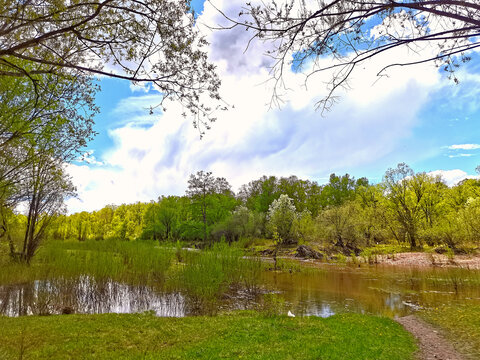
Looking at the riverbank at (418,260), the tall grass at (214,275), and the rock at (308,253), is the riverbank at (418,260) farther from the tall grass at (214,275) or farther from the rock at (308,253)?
the tall grass at (214,275)

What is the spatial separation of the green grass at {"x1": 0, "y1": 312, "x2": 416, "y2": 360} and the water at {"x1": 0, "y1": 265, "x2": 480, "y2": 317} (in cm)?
232

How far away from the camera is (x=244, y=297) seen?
14.5 metres

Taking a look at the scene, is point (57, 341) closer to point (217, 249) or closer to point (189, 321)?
point (189, 321)

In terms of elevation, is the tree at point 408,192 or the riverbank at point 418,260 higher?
the tree at point 408,192

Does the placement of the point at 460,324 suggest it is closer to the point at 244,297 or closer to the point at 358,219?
the point at 244,297

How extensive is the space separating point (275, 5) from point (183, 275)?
11.6 m

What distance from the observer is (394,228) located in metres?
39.1

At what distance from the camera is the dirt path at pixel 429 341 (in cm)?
733

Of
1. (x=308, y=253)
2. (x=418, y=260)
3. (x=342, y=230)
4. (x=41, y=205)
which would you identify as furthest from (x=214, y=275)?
(x=342, y=230)

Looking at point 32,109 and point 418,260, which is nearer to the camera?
point 32,109

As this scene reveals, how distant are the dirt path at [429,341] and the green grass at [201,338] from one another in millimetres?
346

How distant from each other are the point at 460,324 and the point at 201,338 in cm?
900

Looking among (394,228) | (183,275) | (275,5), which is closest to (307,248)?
(394,228)

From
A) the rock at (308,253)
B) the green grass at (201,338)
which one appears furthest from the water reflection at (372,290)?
the rock at (308,253)
